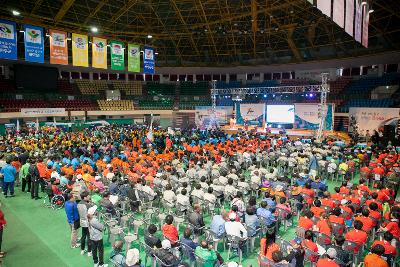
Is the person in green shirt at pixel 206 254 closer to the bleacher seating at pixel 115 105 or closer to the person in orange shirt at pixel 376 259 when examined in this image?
the person in orange shirt at pixel 376 259

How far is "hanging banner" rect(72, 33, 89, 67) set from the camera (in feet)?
60.9

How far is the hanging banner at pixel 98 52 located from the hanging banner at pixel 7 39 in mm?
4616

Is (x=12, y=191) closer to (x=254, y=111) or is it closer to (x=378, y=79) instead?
(x=254, y=111)

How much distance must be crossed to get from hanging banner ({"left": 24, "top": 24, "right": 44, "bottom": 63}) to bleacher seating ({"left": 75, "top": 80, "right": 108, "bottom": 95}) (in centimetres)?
2316

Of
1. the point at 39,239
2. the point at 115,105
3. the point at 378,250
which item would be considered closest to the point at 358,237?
the point at 378,250

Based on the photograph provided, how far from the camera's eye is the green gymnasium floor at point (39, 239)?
7.66 meters

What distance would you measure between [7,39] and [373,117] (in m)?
29.5

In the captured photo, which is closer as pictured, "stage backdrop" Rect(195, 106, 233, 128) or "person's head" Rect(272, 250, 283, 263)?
"person's head" Rect(272, 250, 283, 263)

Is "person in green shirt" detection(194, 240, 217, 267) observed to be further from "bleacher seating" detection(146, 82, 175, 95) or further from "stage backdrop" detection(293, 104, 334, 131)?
"bleacher seating" detection(146, 82, 175, 95)

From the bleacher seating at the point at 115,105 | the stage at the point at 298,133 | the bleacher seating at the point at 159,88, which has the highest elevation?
the bleacher seating at the point at 159,88

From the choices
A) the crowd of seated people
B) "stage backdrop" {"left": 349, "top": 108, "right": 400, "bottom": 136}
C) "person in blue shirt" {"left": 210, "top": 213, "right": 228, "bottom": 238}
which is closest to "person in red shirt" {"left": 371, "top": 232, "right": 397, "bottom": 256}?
the crowd of seated people

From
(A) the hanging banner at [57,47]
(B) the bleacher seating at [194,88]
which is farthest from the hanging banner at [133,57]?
(B) the bleacher seating at [194,88]

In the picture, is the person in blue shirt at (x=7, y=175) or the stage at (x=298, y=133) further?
the stage at (x=298, y=133)

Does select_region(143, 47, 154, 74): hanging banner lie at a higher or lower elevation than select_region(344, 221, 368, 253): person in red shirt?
higher
